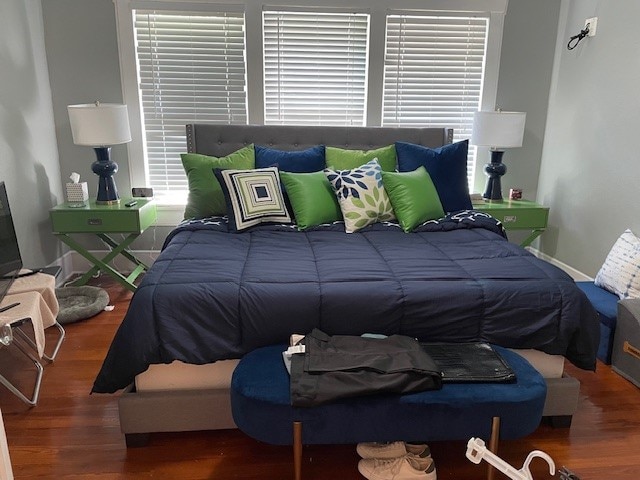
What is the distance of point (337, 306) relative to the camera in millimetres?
2096

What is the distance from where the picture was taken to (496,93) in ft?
13.6

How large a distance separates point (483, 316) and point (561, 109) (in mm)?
2626

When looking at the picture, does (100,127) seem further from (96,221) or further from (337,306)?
(337,306)

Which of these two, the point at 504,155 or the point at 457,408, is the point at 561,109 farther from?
the point at 457,408

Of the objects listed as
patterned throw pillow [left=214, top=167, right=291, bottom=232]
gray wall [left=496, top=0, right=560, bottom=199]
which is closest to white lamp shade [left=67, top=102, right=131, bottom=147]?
patterned throw pillow [left=214, top=167, right=291, bottom=232]

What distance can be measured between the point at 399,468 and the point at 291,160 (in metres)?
2.11

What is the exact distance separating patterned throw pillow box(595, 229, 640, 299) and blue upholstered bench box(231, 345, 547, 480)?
4.63 ft

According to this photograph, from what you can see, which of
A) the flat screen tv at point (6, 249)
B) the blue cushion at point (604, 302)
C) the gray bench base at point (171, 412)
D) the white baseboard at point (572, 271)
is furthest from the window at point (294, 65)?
the gray bench base at point (171, 412)

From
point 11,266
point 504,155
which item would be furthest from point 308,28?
point 11,266

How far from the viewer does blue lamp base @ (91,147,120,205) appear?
3.60 meters

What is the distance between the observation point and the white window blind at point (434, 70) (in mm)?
4004

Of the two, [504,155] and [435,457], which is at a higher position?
[504,155]

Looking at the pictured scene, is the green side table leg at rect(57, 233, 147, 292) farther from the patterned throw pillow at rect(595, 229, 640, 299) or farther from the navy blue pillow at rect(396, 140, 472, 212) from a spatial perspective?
the patterned throw pillow at rect(595, 229, 640, 299)

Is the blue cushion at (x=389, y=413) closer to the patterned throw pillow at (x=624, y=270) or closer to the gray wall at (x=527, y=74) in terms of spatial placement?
the patterned throw pillow at (x=624, y=270)
